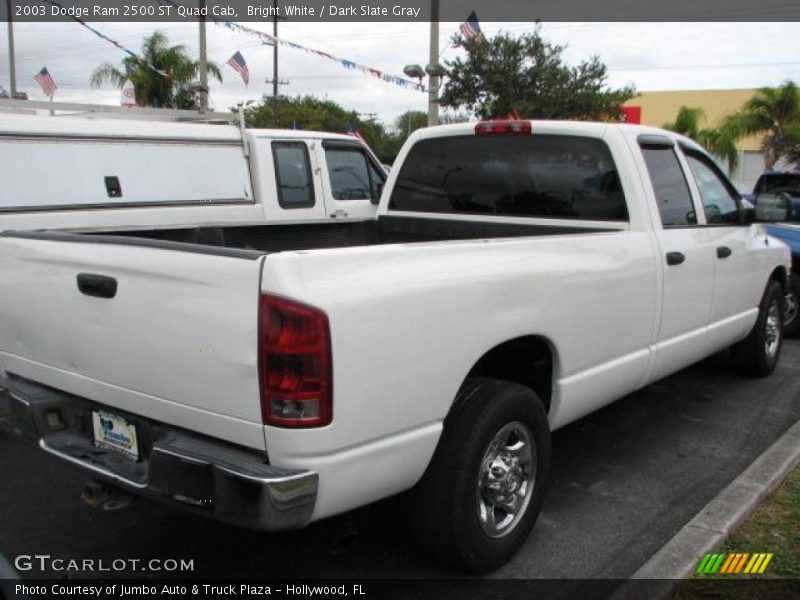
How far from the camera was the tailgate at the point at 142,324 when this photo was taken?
236 centimetres

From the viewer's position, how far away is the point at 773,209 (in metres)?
5.07

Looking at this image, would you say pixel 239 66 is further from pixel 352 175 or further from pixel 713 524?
pixel 713 524

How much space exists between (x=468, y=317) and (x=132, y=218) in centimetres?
499

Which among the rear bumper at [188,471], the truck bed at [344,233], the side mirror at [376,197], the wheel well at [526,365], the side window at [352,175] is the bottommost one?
the rear bumper at [188,471]

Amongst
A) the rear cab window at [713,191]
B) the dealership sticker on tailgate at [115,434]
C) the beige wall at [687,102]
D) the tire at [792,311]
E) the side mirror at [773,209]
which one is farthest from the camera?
the beige wall at [687,102]

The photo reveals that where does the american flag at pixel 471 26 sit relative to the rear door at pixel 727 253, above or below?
above

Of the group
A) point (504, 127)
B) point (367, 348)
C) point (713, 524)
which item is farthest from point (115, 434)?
point (504, 127)

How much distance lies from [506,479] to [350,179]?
6.50 metres

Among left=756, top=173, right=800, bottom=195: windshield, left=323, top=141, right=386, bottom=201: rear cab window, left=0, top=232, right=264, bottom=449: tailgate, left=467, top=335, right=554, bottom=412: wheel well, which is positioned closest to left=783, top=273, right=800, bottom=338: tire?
left=323, top=141, right=386, bottom=201: rear cab window

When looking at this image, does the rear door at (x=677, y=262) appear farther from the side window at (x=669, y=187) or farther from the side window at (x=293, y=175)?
the side window at (x=293, y=175)

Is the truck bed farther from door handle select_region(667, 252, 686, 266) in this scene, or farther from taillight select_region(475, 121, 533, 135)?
taillight select_region(475, 121, 533, 135)

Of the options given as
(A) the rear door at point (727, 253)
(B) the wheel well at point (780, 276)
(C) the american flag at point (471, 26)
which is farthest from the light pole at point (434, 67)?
(A) the rear door at point (727, 253)

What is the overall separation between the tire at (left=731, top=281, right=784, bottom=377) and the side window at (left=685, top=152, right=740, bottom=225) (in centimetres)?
95

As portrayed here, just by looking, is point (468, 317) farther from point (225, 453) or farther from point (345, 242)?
point (345, 242)
